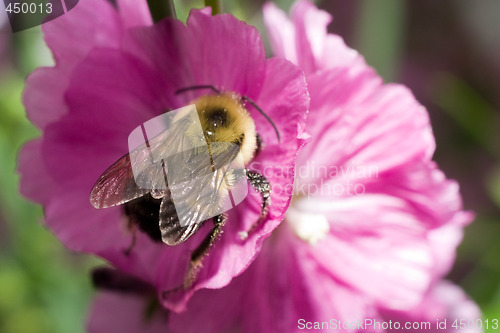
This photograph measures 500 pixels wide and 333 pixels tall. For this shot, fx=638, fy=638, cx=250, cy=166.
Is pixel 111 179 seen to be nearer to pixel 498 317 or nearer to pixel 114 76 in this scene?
pixel 114 76

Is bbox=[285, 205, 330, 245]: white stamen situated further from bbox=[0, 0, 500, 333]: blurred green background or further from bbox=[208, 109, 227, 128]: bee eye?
bbox=[0, 0, 500, 333]: blurred green background

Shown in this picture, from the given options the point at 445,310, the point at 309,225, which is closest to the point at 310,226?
the point at 309,225

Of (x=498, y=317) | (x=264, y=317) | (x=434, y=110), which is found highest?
(x=264, y=317)

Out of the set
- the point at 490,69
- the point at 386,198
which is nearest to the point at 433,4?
the point at 490,69

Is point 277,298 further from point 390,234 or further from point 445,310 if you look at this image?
point 445,310

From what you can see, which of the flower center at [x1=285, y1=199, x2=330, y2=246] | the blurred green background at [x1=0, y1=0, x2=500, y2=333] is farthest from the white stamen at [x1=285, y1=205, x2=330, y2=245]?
the blurred green background at [x1=0, y1=0, x2=500, y2=333]

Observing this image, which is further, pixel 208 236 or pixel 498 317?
pixel 498 317

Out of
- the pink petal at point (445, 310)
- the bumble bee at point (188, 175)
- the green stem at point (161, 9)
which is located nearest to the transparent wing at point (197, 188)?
the bumble bee at point (188, 175)
